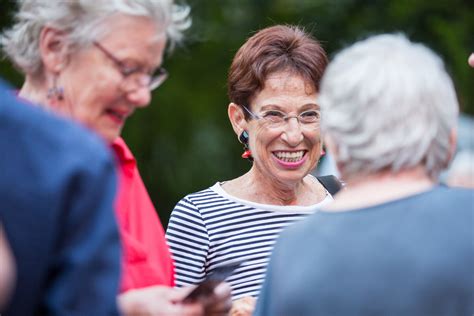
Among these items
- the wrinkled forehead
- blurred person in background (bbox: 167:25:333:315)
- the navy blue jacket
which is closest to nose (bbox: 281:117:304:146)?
blurred person in background (bbox: 167:25:333:315)

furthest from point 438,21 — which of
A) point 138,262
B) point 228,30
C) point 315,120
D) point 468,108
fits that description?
point 138,262

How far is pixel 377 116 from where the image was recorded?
7.64 feet

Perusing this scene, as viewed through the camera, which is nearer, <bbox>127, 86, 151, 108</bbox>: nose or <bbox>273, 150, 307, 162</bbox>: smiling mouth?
<bbox>127, 86, 151, 108</bbox>: nose

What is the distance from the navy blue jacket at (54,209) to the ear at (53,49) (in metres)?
0.58

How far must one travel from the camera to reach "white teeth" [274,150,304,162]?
3707 mm

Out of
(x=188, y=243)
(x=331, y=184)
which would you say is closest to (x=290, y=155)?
(x=331, y=184)

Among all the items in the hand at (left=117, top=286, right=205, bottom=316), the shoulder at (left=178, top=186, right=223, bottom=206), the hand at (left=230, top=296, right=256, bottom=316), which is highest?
the hand at (left=117, top=286, right=205, bottom=316)

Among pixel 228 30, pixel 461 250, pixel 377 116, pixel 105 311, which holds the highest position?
pixel 377 116

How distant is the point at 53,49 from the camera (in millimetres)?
2588

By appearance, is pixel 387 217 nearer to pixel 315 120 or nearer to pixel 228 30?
pixel 315 120

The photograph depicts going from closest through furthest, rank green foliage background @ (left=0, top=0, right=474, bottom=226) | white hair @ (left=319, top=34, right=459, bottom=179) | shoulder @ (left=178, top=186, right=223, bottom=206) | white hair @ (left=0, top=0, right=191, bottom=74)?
1. white hair @ (left=319, top=34, right=459, bottom=179)
2. white hair @ (left=0, top=0, right=191, bottom=74)
3. shoulder @ (left=178, top=186, right=223, bottom=206)
4. green foliage background @ (left=0, top=0, right=474, bottom=226)

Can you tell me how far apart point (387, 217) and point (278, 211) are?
4.78 ft

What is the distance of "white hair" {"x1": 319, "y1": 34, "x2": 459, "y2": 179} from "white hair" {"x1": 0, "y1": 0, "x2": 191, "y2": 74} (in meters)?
0.49

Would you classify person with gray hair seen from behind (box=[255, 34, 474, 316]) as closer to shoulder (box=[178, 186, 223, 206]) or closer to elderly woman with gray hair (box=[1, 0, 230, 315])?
elderly woman with gray hair (box=[1, 0, 230, 315])
